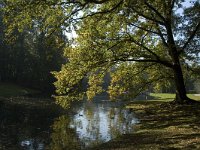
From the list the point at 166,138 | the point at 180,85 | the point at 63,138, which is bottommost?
the point at 63,138

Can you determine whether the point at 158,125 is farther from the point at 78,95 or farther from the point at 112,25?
the point at 112,25

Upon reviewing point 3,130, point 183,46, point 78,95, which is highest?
point 183,46

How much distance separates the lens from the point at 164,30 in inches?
1542

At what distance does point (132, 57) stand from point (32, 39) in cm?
6881

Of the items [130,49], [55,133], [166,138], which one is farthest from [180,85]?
[166,138]

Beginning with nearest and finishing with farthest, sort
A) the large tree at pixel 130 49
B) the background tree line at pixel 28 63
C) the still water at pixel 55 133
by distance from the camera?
the still water at pixel 55 133 → the large tree at pixel 130 49 → the background tree line at pixel 28 63

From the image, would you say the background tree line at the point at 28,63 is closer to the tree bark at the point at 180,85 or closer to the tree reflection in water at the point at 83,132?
the tree bark at the point at 180,85

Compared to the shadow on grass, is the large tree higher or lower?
higher

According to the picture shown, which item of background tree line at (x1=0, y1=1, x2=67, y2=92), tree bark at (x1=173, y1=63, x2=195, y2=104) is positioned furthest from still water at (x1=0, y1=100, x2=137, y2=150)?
background tree line at (x1=0, y1=1, x2=67, y2=92)

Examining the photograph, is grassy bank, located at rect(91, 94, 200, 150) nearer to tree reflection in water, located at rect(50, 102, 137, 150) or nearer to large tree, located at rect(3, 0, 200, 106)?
tree reflection in water, located at rect(50, 102, 137, 150)

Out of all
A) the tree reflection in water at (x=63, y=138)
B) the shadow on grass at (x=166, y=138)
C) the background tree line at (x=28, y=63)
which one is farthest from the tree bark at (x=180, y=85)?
the background tree line at (x=28, y=63)

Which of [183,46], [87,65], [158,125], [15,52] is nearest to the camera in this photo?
[158,125]

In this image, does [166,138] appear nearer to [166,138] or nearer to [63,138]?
[166,138]

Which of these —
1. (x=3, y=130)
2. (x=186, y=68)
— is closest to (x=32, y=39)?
(x=186, y=68)
